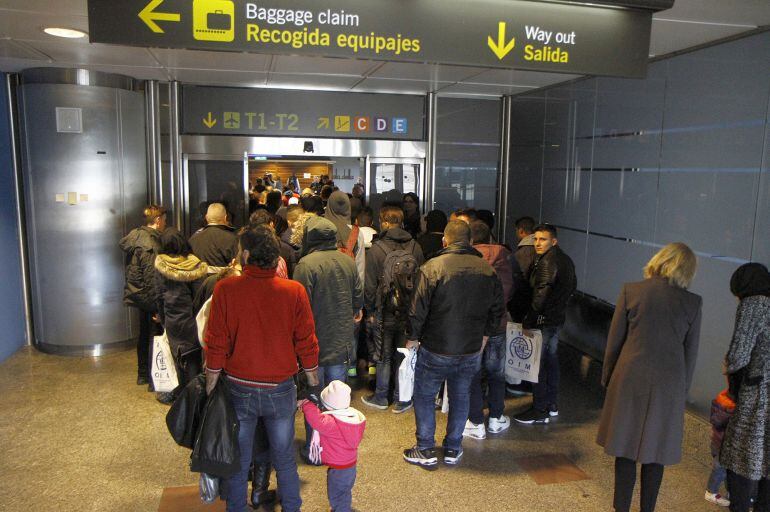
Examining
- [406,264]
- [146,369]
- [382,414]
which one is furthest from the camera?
[146,369]

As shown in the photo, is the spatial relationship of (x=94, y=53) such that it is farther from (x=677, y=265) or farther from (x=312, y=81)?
(x=677, y=265)

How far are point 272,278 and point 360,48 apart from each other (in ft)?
4.30

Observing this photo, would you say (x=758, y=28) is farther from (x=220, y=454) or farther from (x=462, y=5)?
(x=220, y=454)

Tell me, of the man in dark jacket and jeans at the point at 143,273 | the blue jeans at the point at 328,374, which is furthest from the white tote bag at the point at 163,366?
the blue jeans at the point at 328,374

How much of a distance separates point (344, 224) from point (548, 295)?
1.84 metres

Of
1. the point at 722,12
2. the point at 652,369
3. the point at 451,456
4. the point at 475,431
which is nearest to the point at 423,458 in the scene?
the point at 451,456

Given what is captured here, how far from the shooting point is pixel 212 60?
5.70 metres

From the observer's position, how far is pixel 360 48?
3.15 metres

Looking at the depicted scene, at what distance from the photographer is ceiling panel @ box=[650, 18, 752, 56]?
13.6 ft

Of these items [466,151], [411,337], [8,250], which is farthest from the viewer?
[466,151]

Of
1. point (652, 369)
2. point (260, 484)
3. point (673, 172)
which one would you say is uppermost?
point (673, 172)

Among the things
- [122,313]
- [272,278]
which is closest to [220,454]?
[272,278]

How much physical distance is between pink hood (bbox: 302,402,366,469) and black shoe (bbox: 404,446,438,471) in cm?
116

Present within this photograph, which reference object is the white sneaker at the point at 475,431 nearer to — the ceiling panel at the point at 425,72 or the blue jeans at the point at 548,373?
the blue jeans at the point at 548,373
